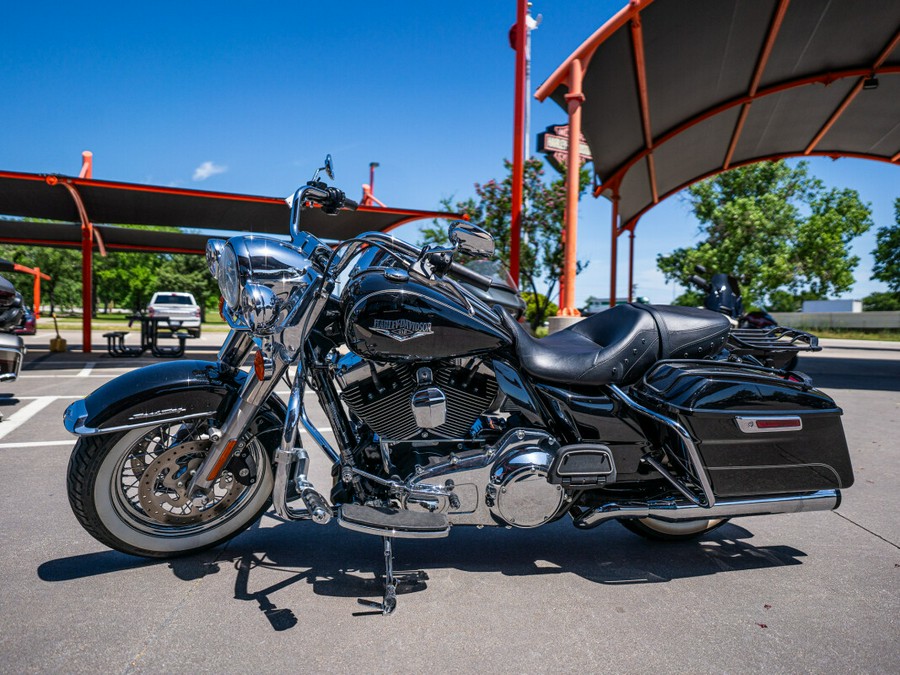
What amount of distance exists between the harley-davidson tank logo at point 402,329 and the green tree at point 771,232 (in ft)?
98.5

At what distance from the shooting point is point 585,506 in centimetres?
255

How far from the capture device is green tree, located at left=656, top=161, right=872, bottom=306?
29.5 metres

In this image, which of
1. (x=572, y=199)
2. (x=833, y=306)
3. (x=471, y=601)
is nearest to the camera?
(x=471, y=601)

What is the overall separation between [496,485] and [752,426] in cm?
113

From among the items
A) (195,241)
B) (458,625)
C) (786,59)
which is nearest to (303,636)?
(458,625)

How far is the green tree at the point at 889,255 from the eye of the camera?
35781 millimetres

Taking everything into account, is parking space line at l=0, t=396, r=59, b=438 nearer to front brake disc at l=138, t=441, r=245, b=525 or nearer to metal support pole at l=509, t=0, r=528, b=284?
front brake disc at l=138, t=441, r=245, b=525

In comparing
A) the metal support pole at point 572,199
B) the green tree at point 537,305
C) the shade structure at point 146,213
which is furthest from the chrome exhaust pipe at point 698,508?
the green tree at point 537,305

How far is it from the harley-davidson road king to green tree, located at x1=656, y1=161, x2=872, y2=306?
29.2 meters

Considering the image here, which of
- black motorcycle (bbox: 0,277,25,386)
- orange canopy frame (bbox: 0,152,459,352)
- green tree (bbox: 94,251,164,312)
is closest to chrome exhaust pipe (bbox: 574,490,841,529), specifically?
black motorcycle (bbox: 0,277,25,386)

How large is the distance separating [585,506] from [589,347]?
2.28 feet

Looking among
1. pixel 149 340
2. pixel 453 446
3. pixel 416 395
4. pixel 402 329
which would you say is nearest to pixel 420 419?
pixel 416 395

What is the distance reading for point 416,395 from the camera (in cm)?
224

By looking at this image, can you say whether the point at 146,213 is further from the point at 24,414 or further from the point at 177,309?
the point at 24,414
